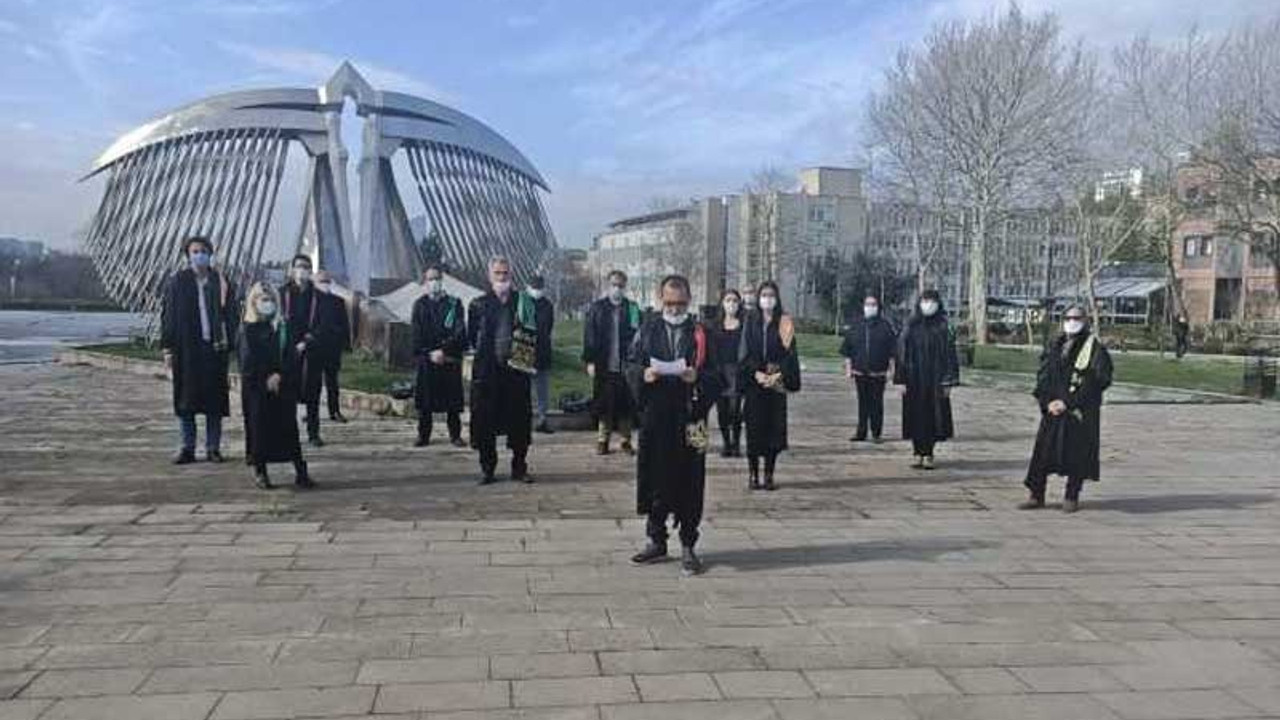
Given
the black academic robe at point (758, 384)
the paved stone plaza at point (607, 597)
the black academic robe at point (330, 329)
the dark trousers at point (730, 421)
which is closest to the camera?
the paved stone plaza at point (607, 597)

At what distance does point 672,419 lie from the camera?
238 inches

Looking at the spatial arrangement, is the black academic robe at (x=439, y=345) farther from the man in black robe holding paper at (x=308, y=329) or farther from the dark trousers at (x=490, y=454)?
the dark trousers at (x=490, y=454)

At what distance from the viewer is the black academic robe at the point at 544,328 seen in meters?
9.34

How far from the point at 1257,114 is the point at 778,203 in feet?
187

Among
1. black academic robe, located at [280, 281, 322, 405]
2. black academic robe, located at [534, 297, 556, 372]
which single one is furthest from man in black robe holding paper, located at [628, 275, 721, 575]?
black academic robe, located at [280, 281, 322, 405]

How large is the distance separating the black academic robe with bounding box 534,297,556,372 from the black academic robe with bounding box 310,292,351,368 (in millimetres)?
2526

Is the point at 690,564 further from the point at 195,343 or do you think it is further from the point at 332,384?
the point at 332,384

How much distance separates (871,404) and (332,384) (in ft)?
19.7

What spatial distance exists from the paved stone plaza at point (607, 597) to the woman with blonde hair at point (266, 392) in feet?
1.18

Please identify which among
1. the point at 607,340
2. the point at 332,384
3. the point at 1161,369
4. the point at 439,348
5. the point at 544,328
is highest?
the point at 544,328

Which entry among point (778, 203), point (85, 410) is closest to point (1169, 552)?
point (85, 410)

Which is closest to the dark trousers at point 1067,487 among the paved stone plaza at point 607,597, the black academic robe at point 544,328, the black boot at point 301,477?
the paved stone plaza at point 607,597

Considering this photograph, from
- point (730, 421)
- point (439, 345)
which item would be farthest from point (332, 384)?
point (730, 421)

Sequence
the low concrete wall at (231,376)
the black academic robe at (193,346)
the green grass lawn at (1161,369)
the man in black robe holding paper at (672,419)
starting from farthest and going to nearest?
the green grass lawn at (1161,369)
the low concrete wall at (231,376)
the black academic robe at (193,346)
the man in black robe holding paper at (672,419)
